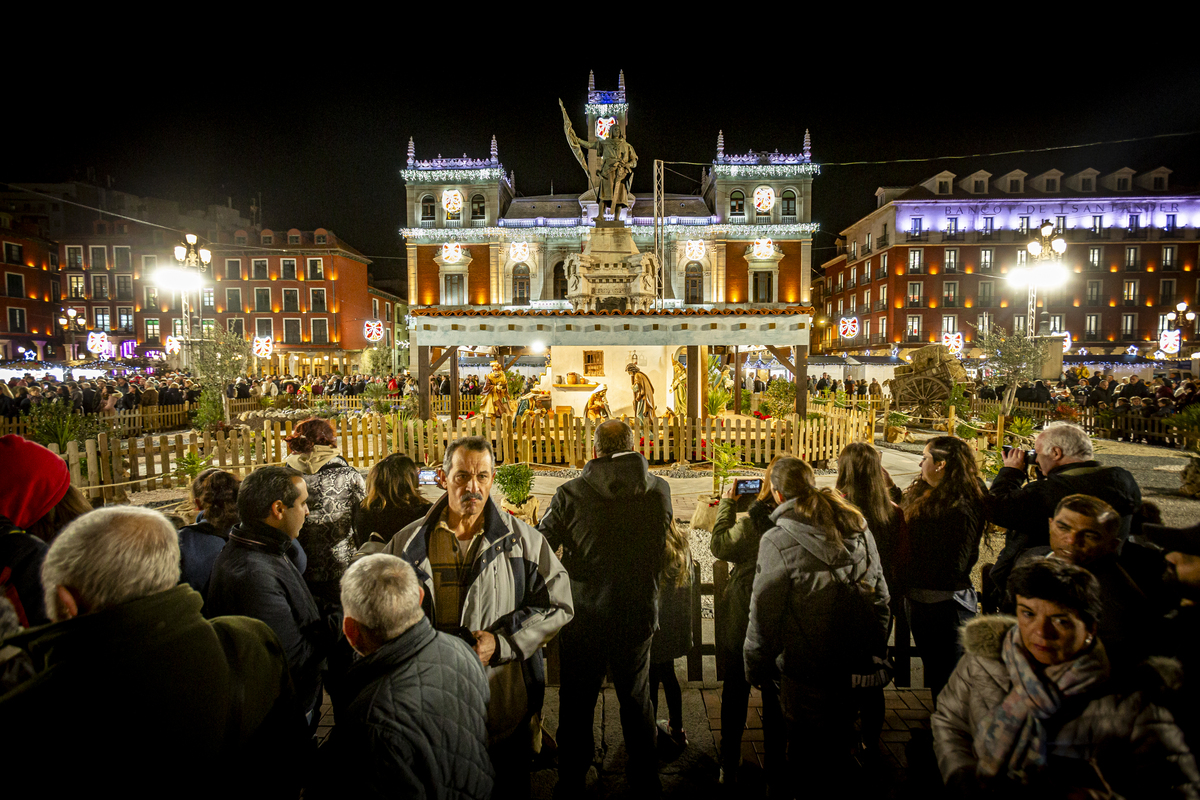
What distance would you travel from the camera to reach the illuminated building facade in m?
37.0

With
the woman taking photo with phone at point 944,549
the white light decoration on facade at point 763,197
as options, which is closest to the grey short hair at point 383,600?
the woman taking photo with phone at point 944,549

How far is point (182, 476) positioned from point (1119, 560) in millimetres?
11775

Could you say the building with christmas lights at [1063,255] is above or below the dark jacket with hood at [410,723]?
above

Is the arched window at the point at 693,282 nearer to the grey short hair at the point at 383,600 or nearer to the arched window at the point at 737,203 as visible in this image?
the arched window at the point at 737,203

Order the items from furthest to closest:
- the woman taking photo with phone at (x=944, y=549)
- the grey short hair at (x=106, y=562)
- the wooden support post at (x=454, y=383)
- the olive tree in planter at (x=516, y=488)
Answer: the wooden support post at (x=454, y=383) → the olive tree in planter at (x=516, y=488) → the woman taking photo with phone at (x=944, y=549) → the grey short hair at (x=106, y=562)

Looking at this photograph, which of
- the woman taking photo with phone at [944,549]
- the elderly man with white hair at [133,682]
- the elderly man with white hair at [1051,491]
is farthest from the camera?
the woman taking photo with phone at [944,549]

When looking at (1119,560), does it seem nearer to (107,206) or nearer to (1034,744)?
(1034,744)

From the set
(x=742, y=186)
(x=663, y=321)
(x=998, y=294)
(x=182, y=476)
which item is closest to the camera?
(x=182, y=476)

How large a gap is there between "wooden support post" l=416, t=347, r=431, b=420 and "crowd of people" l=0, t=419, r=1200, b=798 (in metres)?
8.17

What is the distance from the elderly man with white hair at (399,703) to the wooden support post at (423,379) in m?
10.6

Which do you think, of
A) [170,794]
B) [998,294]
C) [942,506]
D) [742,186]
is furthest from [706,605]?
[998,294]

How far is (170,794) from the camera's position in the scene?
148 centimetres

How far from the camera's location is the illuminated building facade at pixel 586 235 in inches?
1458

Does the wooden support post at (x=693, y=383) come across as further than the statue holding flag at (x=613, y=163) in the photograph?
No
